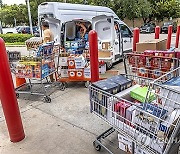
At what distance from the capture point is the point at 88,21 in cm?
725

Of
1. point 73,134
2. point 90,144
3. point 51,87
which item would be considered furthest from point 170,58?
point 51,87

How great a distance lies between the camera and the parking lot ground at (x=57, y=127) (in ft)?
9.48

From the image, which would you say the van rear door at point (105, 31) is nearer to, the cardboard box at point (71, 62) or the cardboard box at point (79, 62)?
the cardboard box at point (79, 62)

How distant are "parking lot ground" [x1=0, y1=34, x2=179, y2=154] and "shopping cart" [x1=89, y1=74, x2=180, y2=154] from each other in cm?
83

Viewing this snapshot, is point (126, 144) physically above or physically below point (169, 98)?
below

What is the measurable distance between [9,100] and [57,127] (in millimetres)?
962

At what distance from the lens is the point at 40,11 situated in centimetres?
599

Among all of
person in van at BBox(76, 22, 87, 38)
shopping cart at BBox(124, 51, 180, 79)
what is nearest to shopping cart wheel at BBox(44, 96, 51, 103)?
shopping cart at BBox(124, 51, 180, 79)

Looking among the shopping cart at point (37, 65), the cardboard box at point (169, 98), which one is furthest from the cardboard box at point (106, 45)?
the cardboard box at point (169, 98)

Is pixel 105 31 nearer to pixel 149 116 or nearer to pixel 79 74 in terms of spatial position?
pixel 79 74

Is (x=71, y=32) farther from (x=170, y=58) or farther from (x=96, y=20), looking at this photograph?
(x=170, y=58)

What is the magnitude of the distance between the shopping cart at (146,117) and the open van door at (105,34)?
12.3 feet

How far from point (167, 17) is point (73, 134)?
94.6ft

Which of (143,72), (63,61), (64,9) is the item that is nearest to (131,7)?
(64,9)
